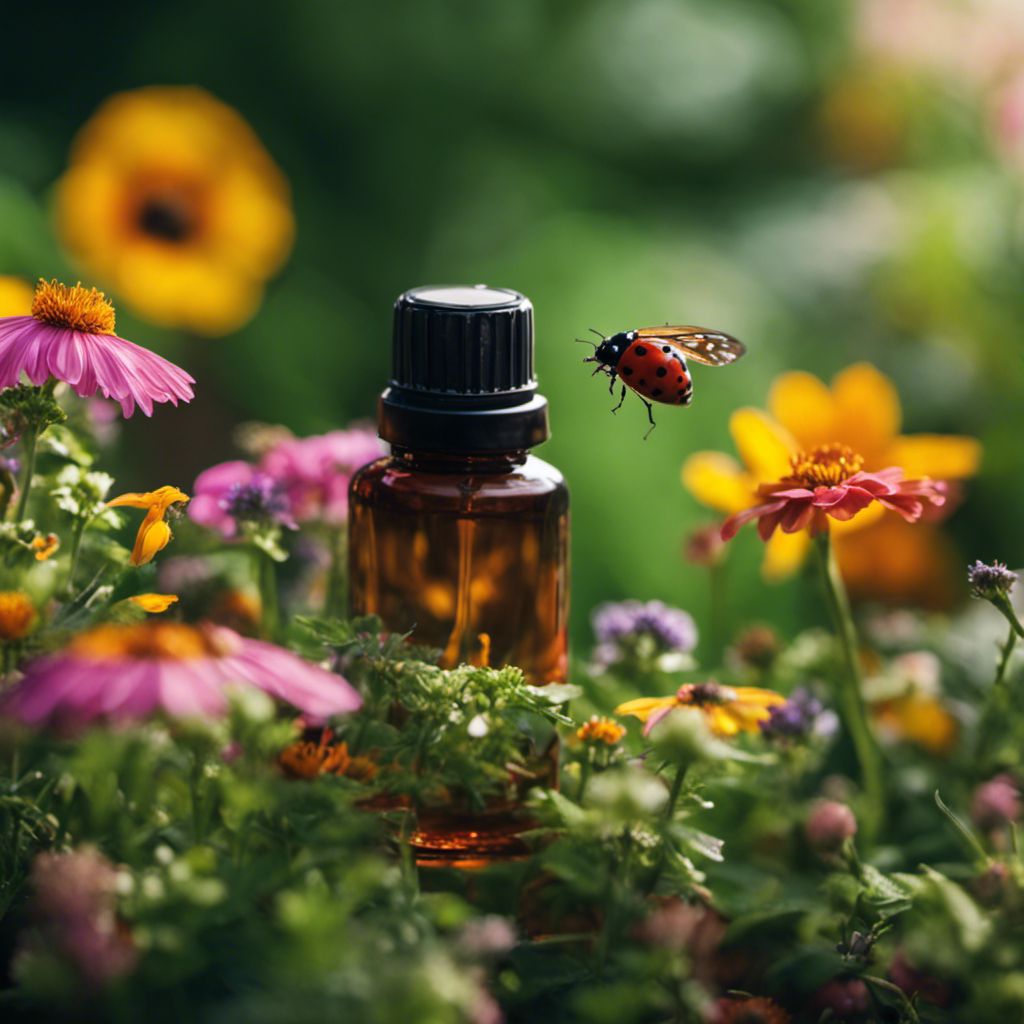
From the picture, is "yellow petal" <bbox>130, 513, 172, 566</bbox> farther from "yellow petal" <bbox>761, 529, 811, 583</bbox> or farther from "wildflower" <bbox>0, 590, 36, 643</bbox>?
"yellow petal" <bbox>761, 529, 811, 583</bbox>

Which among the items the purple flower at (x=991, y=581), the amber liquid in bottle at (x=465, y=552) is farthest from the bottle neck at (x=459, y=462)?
the purple flower at (x=991, y=581)

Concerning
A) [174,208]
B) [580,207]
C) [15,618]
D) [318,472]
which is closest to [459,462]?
[318,472]

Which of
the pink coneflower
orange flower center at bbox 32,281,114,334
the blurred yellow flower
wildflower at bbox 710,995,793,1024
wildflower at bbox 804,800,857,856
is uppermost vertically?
orange flower center at bbox 32,281,114,334

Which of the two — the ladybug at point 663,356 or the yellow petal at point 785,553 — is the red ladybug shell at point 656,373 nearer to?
the ladybug at point 663,356

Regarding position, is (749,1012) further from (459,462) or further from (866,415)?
(866,415)

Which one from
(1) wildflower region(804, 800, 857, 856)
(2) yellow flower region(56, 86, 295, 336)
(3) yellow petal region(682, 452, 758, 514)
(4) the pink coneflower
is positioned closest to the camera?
(4) the pink coneflower

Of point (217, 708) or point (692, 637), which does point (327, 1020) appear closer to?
point (217, 708)

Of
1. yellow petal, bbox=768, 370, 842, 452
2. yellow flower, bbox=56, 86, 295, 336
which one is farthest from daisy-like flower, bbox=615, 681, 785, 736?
yellow flower, bbox=56, 86, 295, 336
